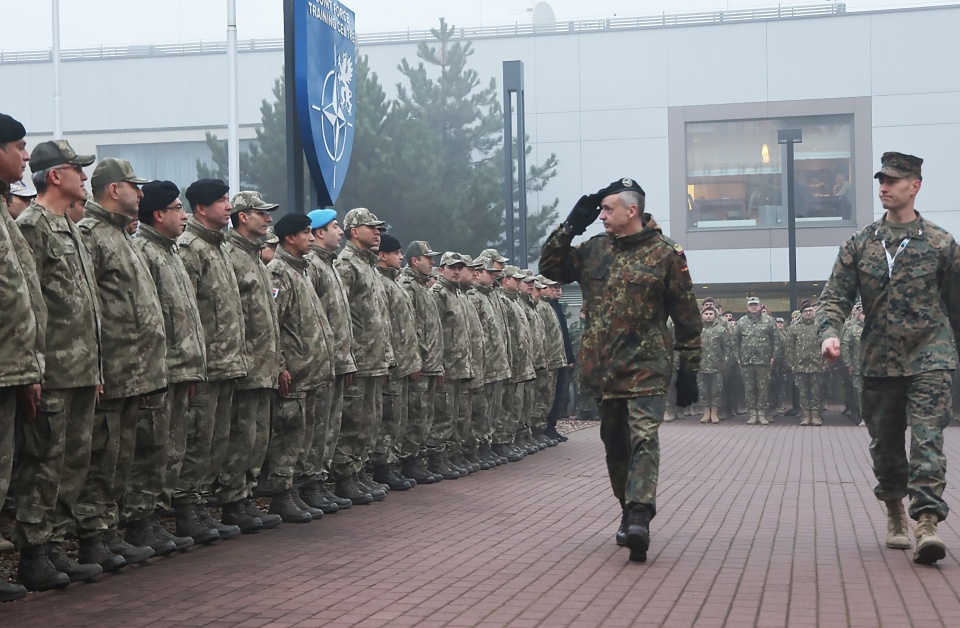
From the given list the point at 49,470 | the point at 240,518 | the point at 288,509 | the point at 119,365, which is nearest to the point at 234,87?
the point at 288,509

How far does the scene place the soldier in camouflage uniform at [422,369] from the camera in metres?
13.0

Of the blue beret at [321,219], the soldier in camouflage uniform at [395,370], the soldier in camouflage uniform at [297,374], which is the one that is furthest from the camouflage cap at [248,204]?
the soldier in camouflage uniform at [395,370]

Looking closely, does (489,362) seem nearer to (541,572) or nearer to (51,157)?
(541,572)

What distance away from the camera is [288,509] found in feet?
32.3

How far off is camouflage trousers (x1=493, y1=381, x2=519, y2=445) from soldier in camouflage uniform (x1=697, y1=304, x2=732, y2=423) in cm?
1080

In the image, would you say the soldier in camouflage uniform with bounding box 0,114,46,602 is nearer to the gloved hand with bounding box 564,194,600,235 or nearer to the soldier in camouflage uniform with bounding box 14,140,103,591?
the soldier in camouflage uniform with bounding box 14,140,103,591

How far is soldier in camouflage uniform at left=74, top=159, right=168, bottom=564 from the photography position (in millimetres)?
7359

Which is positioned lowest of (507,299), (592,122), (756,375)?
(756,375)

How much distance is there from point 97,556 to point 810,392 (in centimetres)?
2012

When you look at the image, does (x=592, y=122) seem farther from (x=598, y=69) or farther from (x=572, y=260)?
(x=572, y=260)

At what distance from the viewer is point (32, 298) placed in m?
6.45

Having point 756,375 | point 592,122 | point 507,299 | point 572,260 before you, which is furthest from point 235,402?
point 592,122

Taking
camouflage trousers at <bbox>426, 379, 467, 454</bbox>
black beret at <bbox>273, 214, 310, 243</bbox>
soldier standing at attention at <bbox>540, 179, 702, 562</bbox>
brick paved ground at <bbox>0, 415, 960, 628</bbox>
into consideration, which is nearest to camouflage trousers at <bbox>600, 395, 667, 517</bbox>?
soldier standing at attention at <bbox>540, 179, 702, 562</bbox>

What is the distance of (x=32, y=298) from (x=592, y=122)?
113ft
